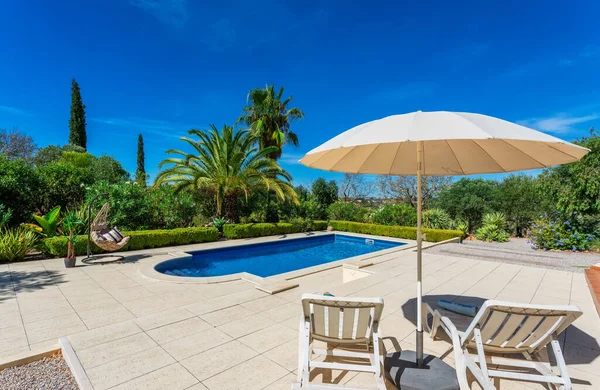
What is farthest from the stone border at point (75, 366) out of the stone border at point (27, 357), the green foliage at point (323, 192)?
the green foliage at point (323, 192)

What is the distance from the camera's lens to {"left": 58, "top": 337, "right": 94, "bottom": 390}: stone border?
249 cm

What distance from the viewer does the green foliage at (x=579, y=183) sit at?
968cm

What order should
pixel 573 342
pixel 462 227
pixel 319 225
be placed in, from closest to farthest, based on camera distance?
1. pixel 573 342
2. pixel 462 227
3. pixel 319 225

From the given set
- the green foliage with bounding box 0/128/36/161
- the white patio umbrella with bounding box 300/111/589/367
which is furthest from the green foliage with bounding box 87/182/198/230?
the green foliage with bounding box 0/128/36/161

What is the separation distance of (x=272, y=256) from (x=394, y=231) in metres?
7.05

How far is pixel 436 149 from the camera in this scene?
3496 mm

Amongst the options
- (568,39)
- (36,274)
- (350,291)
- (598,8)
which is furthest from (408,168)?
(568,39)

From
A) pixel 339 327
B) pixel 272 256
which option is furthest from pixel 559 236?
pixel 339 327

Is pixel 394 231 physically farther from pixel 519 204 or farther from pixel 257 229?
pixel 257 229

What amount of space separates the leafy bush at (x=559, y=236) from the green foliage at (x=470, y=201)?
157 inches

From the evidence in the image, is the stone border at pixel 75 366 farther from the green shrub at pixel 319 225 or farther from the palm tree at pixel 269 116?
the palm tree at pixel 269 116

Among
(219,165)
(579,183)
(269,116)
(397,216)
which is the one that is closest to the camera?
(579,183)

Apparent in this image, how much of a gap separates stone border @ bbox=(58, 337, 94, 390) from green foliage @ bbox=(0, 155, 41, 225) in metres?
10.5

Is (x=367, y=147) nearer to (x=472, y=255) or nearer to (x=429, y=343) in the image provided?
(x=429, y=343)
